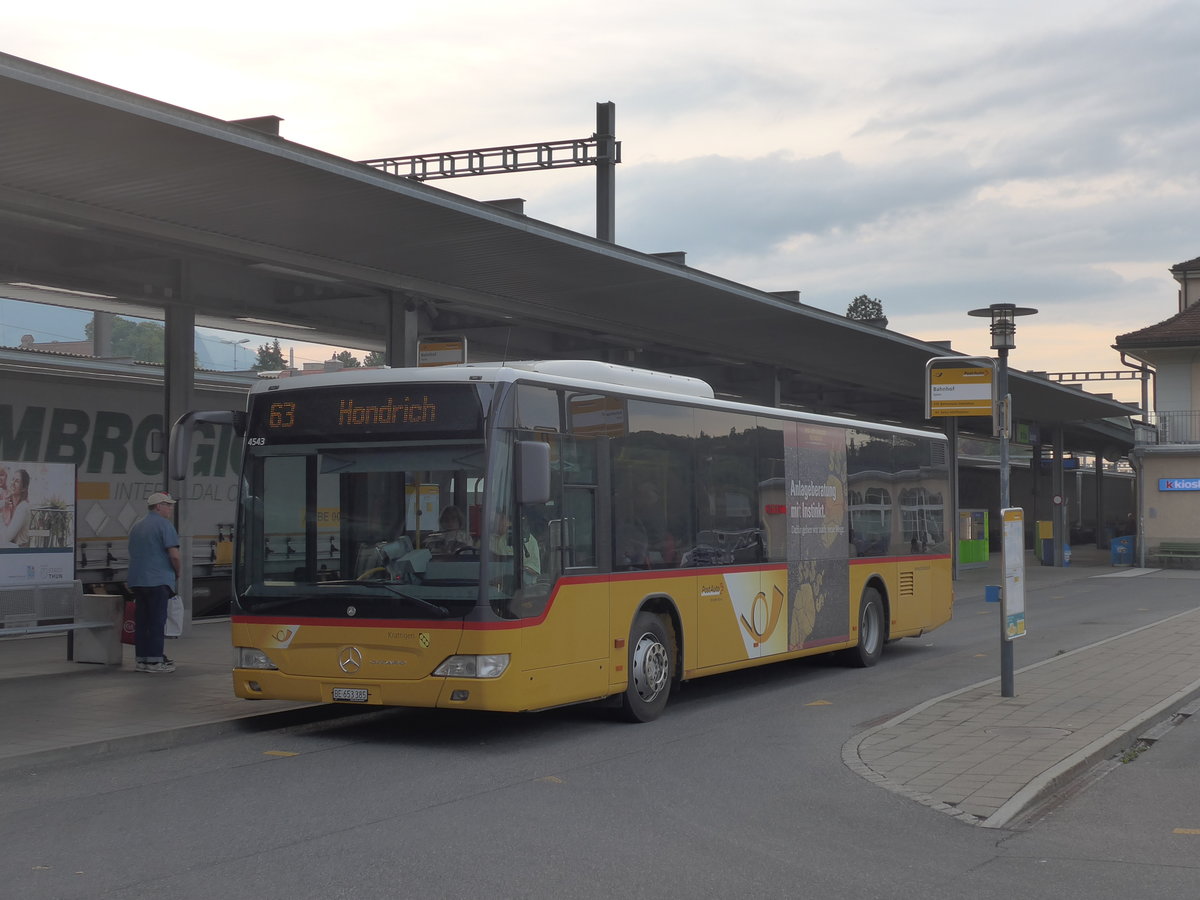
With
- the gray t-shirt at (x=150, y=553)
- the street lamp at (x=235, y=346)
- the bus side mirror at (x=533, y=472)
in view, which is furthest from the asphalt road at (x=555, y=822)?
Result: the street lamp at (x=235, y=346)

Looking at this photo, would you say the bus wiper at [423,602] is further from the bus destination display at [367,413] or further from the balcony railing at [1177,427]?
the balcony railing at [1177,427]

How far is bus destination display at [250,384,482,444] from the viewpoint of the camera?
1014 cm

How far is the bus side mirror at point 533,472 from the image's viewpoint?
981 cm

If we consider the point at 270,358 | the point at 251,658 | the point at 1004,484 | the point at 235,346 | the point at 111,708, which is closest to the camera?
the point at 251,658

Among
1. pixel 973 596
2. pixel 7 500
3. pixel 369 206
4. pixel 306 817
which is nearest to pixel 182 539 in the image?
pixel 7 500

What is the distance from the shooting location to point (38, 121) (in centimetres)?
1141

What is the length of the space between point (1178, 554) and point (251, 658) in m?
45.3

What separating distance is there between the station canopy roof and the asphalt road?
533 cm

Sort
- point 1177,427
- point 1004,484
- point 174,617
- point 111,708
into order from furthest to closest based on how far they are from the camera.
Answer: point 1177,427 < point 174,617 < point 1004,484 < point 111,708

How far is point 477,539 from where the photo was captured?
9.84m

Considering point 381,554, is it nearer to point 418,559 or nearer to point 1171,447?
point 418,559

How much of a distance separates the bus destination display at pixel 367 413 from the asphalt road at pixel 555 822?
231cm

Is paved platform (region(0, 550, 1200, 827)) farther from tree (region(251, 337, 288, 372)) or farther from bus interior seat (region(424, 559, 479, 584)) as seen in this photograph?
tree (region(251, 337, 288, 372))

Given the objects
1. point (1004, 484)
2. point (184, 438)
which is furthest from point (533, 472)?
point (1004, 484)
